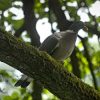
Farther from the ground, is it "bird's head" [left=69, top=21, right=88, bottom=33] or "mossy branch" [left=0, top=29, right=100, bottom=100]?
"mossy branch" [left=0, top=29, right=100, bottom=100]

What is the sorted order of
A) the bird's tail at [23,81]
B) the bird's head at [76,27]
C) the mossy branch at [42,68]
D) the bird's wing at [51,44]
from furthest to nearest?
the bird's head at [76,27], the bird's wing at [51,44], the bird's tail at [23,81], the mossy branch at [42,68]

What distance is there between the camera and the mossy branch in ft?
10.1

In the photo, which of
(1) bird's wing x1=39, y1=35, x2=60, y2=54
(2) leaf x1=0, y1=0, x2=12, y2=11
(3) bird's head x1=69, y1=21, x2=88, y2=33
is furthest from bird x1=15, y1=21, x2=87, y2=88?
(2) leaf x1=0, y1=0, x2=12, y2=11

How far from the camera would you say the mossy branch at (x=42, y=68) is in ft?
10.1

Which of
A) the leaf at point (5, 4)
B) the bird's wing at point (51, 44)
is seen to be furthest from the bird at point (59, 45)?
the leaf at point (5, 4)

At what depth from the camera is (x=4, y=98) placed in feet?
15.5

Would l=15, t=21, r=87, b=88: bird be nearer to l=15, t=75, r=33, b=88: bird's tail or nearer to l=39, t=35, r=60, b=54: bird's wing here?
l=39, t=35, r=60, b=54: bird's wing

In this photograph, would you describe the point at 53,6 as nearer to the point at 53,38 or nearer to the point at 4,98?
the point at 53,38

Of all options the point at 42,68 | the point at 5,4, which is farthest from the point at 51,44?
the point at 42,68

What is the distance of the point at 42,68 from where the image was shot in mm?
3273

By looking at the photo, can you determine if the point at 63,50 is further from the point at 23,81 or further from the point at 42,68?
the point at 42,68

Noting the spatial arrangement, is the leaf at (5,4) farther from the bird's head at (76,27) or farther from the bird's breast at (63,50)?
the bird's breast at (63,50)

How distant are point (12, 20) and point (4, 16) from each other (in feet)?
0.69

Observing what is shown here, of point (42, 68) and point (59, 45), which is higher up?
point (42, 68)
